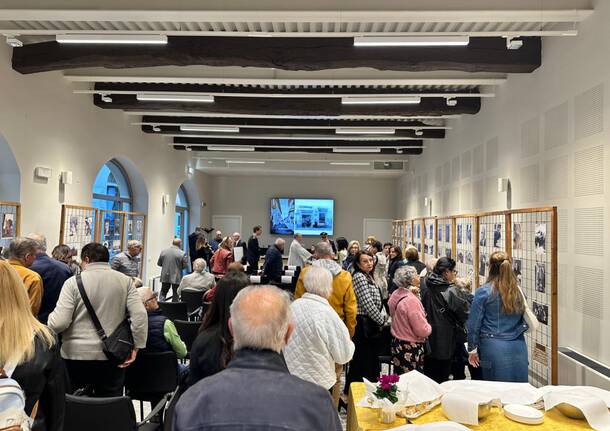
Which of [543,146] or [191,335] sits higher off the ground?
[543,146]

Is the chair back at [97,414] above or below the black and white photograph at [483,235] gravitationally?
below

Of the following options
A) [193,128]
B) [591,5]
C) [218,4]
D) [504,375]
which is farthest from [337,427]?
[193,128]

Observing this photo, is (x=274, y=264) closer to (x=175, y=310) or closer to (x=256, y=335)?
(x=175, y=310)

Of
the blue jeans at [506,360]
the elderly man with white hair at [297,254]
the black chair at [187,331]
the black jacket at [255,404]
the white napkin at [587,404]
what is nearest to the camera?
the black jacket at [255,404]

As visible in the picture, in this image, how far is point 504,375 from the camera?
326 centimetres

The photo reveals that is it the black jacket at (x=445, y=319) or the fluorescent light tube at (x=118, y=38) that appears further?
the fluorescent light tube at (x=118, y=38)

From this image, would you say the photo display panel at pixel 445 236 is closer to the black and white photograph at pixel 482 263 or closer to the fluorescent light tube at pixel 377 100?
the black and white photograph at pixel 482 263

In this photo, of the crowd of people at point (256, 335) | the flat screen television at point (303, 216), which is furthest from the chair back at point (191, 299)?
the flat screen television at point (303, 216)

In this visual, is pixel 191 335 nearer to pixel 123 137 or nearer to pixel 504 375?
pixel 504 375

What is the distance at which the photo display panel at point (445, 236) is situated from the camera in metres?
7.41

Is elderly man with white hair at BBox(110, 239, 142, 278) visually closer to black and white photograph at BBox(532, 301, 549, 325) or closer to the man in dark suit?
the man in dark suit

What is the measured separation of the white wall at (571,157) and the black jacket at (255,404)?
3.31 metres

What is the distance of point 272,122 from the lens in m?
8.87

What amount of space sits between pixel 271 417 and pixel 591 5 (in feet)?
14.5
